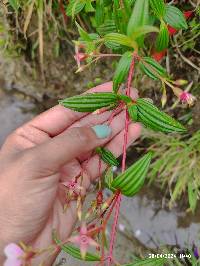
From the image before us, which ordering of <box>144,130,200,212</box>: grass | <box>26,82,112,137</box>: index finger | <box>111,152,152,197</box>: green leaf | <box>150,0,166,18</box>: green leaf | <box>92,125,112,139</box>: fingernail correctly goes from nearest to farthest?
<box>111,152,152,197</box>: green leaf
<box>150,0,166,18</box>: green leaf
<box>92,125,112,139</box>: fingernail
<box>26,82,112,137</box>: index finger
<box>144,130,200,212</box>: grass

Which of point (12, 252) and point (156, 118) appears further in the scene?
point (156, 118)

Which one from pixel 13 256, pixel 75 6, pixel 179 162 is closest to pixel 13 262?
pixel 13 256

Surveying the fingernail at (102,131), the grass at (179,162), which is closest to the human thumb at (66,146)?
the fingernail at (102,131)

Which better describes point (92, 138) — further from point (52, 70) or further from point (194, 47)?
point (52, 70)

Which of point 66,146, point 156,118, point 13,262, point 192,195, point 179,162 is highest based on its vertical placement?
point 156,118

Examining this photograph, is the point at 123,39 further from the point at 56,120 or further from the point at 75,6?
the point at 56,120

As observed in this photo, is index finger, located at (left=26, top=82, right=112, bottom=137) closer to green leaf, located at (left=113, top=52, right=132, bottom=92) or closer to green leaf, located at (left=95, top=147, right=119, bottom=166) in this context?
green leaf, located at (left=95, top=147, right=119, bottom=166)

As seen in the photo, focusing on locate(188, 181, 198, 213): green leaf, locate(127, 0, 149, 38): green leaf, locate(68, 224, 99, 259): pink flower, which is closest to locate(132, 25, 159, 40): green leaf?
locate(127, 0, 149, 38): green leaf
